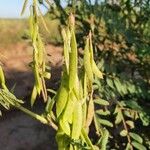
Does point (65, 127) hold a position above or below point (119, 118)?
above

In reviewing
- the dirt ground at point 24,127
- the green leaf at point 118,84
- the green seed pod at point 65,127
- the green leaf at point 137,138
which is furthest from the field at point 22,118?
the green seed pod at point 65,127

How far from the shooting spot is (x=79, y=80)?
508 mm

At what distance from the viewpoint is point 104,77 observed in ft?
6.16

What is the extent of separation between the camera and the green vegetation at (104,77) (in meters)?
0.48

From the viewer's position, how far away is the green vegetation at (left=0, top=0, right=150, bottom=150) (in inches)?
18.8

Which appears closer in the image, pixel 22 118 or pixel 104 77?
pixel 104 77

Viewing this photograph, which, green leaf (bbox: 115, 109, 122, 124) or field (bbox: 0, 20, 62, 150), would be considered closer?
green leaf (bbox: 115, 109, 122, 124)

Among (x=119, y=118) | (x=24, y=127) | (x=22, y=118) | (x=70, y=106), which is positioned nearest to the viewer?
(x=70, y=106)

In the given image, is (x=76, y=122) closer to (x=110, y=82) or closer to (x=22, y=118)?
(x=110, y=82)

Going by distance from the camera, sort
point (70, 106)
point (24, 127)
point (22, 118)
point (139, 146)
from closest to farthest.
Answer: point (70, 106), point (139, 146), point (24, 127), point (22, 118)

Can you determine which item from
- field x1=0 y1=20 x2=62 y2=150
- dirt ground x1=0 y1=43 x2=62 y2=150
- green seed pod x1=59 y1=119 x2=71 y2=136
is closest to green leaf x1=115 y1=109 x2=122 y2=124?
field x1=0 y1=20 x2=62 y2=150

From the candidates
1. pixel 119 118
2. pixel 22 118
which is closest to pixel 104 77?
pixel 119 118

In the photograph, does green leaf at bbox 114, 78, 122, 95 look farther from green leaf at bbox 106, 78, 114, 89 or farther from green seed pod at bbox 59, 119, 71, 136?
green seed pod at bbox 59, 119, 71, 136

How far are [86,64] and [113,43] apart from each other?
6.00 feet
